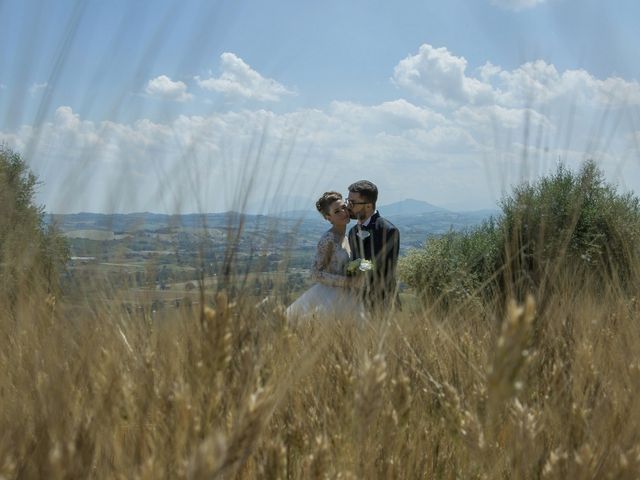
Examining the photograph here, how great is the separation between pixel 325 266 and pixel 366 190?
2.93 ft

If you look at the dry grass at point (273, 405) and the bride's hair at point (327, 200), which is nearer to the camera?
the dry grass at point (273, 405)

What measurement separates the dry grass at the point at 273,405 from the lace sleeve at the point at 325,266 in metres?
4.30

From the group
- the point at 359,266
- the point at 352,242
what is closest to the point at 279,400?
the point at 359,266

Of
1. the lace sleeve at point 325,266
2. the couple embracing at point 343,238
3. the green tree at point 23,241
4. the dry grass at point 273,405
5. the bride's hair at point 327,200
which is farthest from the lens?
the bride's hair at point 327,200

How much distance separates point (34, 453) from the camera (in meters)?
1.13

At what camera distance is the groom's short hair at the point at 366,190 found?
252 inches

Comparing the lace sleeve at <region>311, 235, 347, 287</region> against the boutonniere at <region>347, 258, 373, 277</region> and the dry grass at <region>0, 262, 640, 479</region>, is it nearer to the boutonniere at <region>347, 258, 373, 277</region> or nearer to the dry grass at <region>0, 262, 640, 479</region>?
the boutonniere at <region>347, 258, 373, 277</region>

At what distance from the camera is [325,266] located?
6758 mm

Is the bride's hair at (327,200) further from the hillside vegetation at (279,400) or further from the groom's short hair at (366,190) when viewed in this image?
the hillside vegetation at (279,400)

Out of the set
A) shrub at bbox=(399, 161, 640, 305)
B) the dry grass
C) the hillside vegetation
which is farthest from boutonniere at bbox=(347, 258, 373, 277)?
the dry grass

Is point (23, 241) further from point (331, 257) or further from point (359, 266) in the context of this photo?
point (331, 257)

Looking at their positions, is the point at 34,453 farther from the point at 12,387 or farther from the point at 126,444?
Result: the point at 12,387

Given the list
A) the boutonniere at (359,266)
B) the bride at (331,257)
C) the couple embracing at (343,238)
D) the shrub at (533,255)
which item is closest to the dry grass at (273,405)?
the shrub at (533,255)

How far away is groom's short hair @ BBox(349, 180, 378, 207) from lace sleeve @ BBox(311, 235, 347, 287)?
0.57 meters
